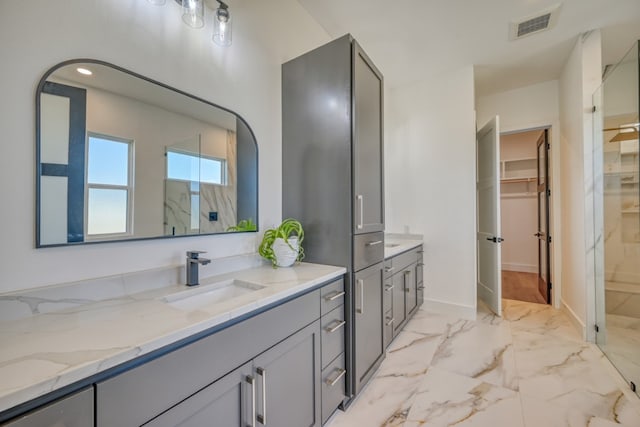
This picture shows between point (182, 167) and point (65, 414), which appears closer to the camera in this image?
point (65, 414)

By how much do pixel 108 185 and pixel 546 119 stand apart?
14.4ft

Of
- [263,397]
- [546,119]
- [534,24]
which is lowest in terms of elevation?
[263,397]

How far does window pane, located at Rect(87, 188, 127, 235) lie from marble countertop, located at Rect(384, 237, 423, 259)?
169 centimetres

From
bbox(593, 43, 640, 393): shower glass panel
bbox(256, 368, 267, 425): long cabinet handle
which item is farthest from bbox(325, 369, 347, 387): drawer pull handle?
bbox(593, 43, 640, 393): shower glass panel

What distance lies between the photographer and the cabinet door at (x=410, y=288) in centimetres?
263

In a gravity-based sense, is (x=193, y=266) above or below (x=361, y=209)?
below

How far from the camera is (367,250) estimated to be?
1.75m

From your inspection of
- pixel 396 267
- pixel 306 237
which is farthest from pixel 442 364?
pixel 306 237

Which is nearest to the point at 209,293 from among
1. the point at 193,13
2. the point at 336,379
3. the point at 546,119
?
the point at 336,379

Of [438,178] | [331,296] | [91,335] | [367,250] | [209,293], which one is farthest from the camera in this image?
[438,178]

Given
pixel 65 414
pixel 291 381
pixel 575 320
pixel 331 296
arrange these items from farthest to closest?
pixel 575 320 → pixel 331 296 → pixel 291 381 → pixel 65 414

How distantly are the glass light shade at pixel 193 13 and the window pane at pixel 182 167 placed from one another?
2.16 ft

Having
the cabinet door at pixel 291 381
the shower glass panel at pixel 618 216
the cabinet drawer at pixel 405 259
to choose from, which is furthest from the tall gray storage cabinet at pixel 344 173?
the shower glass panel at pixel 618 216

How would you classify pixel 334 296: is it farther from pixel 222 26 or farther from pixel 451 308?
pixel 451 308
